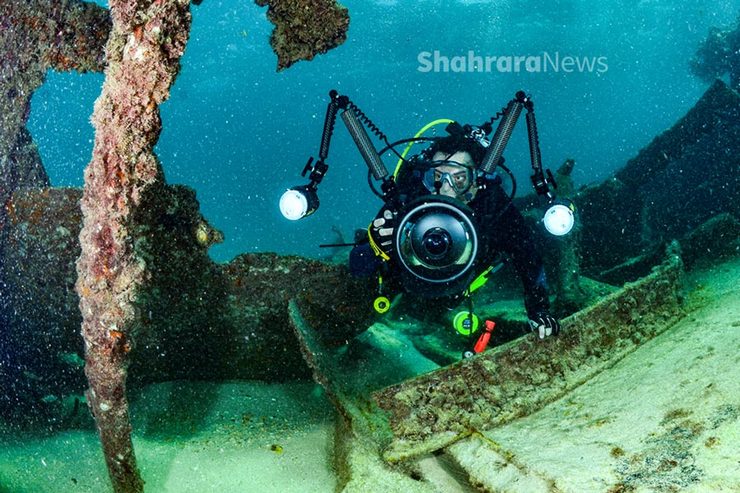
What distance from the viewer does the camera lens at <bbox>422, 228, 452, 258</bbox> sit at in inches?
118

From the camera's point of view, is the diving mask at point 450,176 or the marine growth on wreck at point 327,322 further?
the diving mask at point 450,176

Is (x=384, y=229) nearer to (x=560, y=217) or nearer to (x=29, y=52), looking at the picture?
(x=560, y=217)

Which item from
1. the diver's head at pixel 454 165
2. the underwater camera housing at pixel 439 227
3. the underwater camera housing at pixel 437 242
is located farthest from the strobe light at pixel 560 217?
the diver's head at pixel 454 165

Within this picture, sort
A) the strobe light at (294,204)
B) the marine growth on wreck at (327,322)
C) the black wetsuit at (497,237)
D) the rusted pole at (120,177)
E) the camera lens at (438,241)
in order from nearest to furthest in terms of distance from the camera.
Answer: the rusted pole at (120,177), the marine growth on wreck at (327,322), the camera lens at (438,241), the strobe light at (294,204), the black wetsuit at (497,237)

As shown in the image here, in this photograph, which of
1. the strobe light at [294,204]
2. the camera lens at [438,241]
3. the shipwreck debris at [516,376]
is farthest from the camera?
the strobe light at [294,204]

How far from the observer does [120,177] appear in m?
2.08

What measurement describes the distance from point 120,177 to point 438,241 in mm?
1819

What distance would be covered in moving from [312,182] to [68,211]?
178 centimetres

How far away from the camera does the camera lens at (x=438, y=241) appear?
2.99 m

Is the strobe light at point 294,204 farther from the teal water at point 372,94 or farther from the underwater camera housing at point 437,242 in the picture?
the teal water at point 372,94

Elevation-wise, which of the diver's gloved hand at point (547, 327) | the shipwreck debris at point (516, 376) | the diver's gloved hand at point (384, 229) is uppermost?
the diver's gloved hand at point (384, 229)

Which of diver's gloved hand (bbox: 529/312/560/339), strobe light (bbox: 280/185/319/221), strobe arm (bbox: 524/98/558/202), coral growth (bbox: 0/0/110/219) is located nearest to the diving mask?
strobe arm (bbox: 524/98/558/202)

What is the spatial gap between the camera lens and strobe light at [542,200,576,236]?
0.70 metres

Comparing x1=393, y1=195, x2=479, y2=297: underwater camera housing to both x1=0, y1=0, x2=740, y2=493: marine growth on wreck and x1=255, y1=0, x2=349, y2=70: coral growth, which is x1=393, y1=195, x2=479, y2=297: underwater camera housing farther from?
x1=255, y1=0, x2=349, y2=70: coral growth
